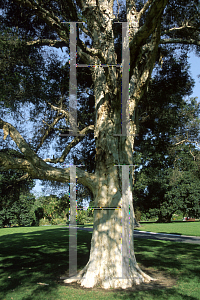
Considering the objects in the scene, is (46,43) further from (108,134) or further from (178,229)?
(178,229)

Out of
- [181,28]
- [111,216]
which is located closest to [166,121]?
[181,28]

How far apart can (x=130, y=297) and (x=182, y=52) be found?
1078 centimetres

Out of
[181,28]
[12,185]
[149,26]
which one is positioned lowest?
[12,185]

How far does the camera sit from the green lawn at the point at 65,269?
208 inches

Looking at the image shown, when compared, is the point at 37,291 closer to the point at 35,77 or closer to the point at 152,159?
the point at 35,77

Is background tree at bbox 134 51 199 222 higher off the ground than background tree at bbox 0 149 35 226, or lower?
higher

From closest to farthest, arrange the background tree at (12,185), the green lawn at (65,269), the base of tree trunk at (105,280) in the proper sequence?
the green lawn at (65,269) → the base of tree trunk at (105,280) → the background tree at (12,185)

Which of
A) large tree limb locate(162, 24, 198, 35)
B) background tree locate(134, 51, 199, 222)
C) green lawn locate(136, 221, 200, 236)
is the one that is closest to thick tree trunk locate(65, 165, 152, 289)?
background tree locate(134, 51, 199, 222)

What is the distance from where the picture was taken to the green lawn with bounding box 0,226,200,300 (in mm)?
5288

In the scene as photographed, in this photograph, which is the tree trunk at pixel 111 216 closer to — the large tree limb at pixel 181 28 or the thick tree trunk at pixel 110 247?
the thick tree trunk at pixel 110 247

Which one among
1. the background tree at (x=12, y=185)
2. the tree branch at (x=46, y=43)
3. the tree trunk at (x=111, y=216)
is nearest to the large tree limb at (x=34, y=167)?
the tree trunk at (x=111, y=216)

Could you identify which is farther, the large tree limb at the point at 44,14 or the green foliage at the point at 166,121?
the green foliage at the point at 166,121

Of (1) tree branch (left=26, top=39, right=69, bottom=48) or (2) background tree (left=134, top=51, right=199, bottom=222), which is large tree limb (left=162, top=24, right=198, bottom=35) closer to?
(2) background tree (left=134, top=51, right=199, bottom=222)

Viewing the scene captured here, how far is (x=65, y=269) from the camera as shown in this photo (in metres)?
7.60
